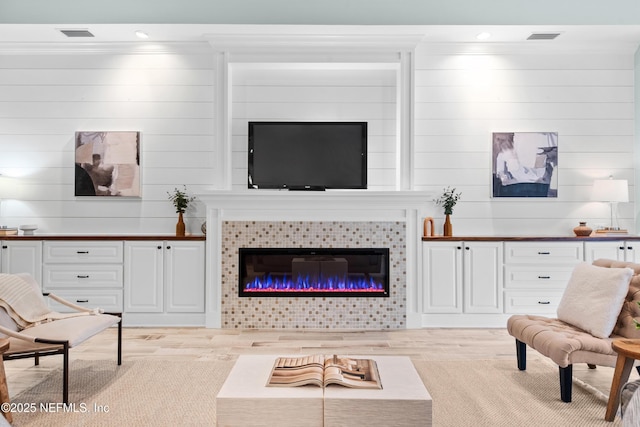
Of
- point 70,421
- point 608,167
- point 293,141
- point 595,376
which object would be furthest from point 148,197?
point 608,167

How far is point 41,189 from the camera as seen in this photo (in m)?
4.83

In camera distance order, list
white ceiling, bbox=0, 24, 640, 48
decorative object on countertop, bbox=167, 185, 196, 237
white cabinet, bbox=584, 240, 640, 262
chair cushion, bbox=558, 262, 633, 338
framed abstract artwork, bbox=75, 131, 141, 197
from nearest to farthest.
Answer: chair cushion, bbox=558, 262, 633, 338 → white ceiling, bbox=0, 24, 640, 48 → white cabinet, bbox=584, 240, 640, 262 → decorative object on countertop, bbox=167, 185, 196, 237 → framed abstract artwork, bbox=75, 131, 141, 197

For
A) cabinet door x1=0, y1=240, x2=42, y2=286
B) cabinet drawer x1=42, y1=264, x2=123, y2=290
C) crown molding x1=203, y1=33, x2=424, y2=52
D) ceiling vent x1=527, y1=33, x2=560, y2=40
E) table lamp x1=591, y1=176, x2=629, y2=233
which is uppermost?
ceiling vent x1=527, y1=33, x2=560, y2=40

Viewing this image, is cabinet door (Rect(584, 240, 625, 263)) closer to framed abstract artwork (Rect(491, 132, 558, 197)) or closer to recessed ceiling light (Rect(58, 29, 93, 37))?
framed abstract artwork (Rect(491, 132, 558, 197))

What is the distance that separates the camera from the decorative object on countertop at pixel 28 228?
4.61m

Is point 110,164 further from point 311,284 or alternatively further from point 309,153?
point 311,284

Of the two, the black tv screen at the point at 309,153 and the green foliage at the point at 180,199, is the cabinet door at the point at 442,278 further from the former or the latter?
the green foliage at the point at 180,199

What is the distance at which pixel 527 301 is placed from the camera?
4.51 m

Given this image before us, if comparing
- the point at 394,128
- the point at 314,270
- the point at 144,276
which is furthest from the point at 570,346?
the point at 144,276

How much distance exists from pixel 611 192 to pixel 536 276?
1.09 m

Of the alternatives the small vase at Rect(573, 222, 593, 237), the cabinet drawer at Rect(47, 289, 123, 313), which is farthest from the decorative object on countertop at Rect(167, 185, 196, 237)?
the small vase at Rect(573, 222, 593, 237)

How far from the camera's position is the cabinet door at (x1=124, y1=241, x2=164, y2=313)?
14.7ft

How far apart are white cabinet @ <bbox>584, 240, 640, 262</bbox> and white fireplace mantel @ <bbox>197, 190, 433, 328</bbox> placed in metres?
1.64

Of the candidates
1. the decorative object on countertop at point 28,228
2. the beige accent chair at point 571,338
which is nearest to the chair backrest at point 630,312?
the beige accent chair at point 571,338
